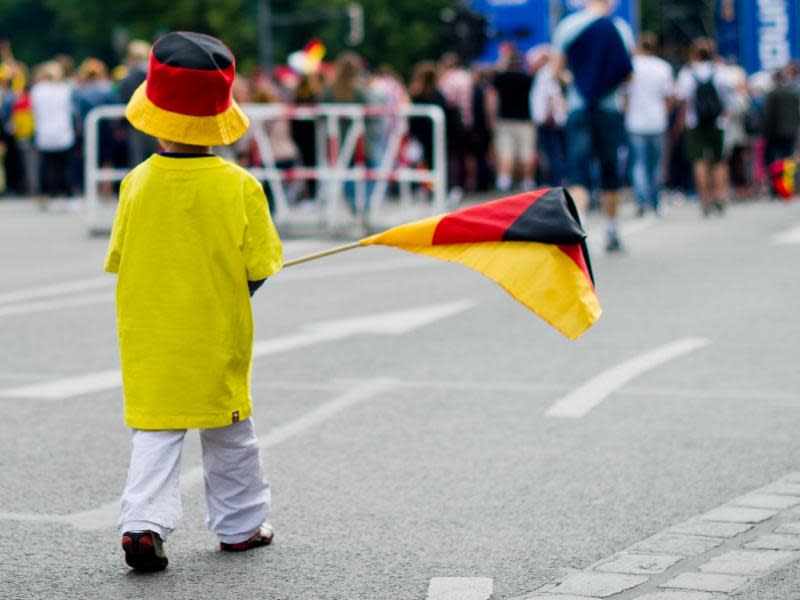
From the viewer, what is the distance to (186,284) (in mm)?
5105

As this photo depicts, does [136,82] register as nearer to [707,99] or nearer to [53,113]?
[53,113]

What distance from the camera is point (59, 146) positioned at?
23594 millimetres

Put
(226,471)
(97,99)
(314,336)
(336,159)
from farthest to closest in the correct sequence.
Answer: (97,99), (336,159), (314,336), (226,471)

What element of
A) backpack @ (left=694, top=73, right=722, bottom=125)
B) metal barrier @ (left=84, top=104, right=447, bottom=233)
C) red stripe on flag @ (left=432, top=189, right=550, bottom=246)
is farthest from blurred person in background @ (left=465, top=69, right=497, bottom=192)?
red stripe on flag @ (left=432, top=189, right=550, bottom=246)

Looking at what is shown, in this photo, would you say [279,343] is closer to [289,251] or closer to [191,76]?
[191,76]

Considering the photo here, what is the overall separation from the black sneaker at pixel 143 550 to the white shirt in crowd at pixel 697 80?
55.1 feet

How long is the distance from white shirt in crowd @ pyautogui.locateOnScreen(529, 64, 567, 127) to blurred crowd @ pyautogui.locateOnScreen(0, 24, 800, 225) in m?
0.02

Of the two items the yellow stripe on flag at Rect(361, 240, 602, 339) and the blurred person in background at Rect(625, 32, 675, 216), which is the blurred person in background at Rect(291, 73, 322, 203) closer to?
the blurred person in background at Rect(625, 32, 675, 216)

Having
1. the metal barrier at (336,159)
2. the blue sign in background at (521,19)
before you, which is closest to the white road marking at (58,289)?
the metal barrier at (336,159)

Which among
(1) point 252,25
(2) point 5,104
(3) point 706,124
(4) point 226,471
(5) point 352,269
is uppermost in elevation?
(4) point 226,471

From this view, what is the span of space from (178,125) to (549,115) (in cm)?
1662

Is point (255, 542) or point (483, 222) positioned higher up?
point (483, 222)

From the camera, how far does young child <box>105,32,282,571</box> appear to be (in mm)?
5070

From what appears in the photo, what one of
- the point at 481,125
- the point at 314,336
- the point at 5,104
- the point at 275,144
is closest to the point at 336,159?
the point at 275,144
